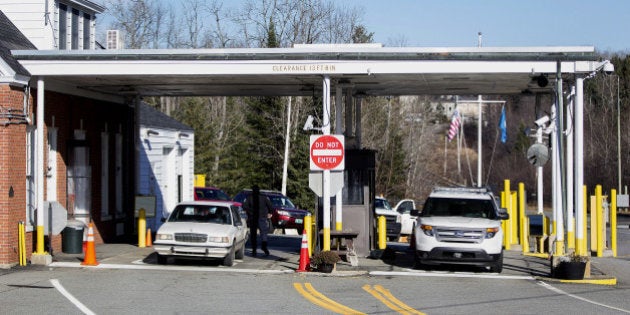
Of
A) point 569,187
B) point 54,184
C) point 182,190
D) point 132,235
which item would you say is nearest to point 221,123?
point 182,190

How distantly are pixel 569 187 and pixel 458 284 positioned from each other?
4.26 meters

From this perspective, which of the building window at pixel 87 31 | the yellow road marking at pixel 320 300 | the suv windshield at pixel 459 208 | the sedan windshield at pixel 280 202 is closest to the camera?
the yellow road marking at pixel 320 300

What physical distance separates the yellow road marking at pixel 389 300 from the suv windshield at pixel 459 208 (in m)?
4.49

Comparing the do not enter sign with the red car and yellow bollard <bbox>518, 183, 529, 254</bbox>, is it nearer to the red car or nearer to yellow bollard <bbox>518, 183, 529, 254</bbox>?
yellow bollard <bbox>518, 183, 529, 254</bbox>

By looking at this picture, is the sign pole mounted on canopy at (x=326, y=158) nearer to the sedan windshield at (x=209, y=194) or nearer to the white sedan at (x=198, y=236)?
the white sedan at (x=198, y=236)

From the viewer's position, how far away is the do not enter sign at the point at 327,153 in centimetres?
2017

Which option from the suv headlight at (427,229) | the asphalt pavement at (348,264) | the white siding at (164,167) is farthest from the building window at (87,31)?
the suv headlight at (427,229)

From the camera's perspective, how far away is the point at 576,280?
18.8 m

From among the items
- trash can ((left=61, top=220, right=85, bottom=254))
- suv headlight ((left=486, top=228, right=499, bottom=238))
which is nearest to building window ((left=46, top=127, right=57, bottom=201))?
trash can ((left=61, top=220, right=85, bottom=254))

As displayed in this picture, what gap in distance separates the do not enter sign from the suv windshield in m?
2.72

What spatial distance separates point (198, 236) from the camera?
65.0 ft

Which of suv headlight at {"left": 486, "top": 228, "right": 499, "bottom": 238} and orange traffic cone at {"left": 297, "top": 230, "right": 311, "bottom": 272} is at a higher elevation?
suv headlight at {"left": 486, "top": 228, "right": 499, "bottom": 238}

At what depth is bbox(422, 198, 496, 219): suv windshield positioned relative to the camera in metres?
21.4

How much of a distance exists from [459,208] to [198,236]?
6.21m
